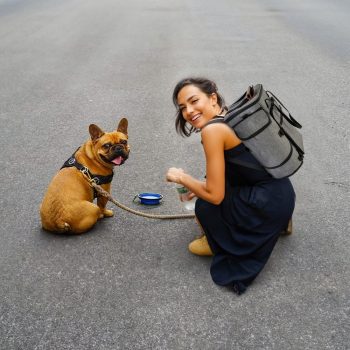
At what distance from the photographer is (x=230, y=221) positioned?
10.6ft

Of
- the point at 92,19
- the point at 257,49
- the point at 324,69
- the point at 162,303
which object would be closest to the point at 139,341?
the point at 162,303

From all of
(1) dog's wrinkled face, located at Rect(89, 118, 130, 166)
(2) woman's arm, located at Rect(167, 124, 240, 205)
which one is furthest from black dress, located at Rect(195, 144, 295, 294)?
(1) dog's wrinkled face, located at Rect(89, 118, 130, 166)

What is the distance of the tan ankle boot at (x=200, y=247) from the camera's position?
351 centimetres

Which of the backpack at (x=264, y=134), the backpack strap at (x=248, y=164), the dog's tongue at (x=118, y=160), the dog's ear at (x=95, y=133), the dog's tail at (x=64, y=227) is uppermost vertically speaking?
the backpack at (x=264, y=134)

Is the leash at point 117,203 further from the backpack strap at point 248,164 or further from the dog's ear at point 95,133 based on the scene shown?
the backpack strap at point 248,164

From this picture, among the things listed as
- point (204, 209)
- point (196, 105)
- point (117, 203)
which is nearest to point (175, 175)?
point (204, 209)

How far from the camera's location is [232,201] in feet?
10.5

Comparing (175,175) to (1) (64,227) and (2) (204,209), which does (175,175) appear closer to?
(2) (204,209)

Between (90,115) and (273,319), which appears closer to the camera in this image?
(273,319)

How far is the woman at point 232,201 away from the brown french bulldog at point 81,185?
0.67 meters

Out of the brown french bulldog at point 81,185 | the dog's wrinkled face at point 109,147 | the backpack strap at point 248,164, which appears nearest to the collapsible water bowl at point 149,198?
the brown french bulldog at point 81,185

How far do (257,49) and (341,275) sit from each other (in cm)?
746

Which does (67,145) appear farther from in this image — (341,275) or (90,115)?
(341,275)

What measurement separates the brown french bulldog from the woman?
0.67m
